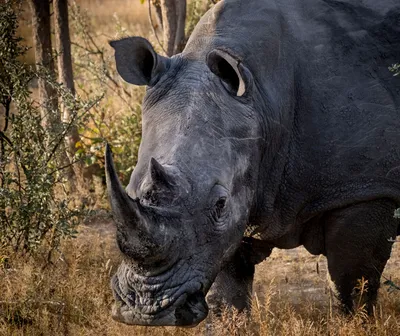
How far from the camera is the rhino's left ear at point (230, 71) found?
4.27 metres

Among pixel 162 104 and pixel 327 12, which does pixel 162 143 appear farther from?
pixel 327 12

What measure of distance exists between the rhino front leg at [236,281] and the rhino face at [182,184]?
40.3 inches

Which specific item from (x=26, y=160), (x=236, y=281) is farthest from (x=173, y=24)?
(x=236, y=281)

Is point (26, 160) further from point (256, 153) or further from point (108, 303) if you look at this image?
point (256, 153)

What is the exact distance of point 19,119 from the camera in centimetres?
583

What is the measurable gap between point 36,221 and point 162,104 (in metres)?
2.03

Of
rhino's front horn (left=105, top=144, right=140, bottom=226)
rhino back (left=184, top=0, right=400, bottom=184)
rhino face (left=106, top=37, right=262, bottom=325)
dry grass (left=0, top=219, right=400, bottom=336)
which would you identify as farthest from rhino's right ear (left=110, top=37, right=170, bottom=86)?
dry grass (left=0, top=219, right=400, bottom=336)

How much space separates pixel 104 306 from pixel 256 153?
162 centimetres

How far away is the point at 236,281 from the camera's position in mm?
5438

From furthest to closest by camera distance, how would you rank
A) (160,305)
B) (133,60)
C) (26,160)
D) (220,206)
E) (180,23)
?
(180,23)
(26,160)
(133,60)
(220,206)
(160,305)

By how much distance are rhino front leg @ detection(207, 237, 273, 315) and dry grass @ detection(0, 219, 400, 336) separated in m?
0.12

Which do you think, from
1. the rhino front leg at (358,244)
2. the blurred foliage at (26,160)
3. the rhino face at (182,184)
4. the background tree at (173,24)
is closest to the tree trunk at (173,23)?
the background tree at (173,24)

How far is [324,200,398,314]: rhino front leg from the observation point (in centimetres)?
491

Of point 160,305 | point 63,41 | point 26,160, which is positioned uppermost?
point 160,305
